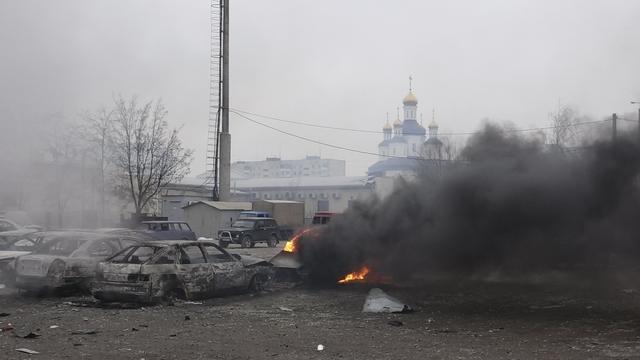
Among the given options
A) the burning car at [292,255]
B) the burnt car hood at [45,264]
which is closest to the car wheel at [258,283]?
the burning car at [292,255]

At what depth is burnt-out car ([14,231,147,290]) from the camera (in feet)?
40.7

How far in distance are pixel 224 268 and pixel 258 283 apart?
4.09 feet

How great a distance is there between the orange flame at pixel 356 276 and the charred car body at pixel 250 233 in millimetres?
17128

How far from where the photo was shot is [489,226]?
1229 centimetres

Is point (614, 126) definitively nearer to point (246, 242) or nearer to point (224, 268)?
point (224, 268)

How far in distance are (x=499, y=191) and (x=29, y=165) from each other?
31.9ft

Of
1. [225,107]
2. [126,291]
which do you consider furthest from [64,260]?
[225,107]

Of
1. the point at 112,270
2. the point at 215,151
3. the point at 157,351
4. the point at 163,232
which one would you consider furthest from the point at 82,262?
the point at 215,151

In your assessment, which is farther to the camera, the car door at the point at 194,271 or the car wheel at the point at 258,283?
the car wheel at the point at 258,283

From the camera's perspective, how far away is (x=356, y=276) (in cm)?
1463

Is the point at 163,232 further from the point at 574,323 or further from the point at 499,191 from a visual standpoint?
the point at 574,323

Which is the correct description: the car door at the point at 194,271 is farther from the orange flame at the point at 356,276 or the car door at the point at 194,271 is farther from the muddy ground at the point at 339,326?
the orange flame at the point at 356,276

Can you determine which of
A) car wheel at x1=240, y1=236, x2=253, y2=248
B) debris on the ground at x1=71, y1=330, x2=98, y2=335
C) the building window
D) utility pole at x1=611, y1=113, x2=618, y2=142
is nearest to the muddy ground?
debris on the ground at x1=71, y1=330, x2=98, y2=335

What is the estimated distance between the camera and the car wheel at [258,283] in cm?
1329
